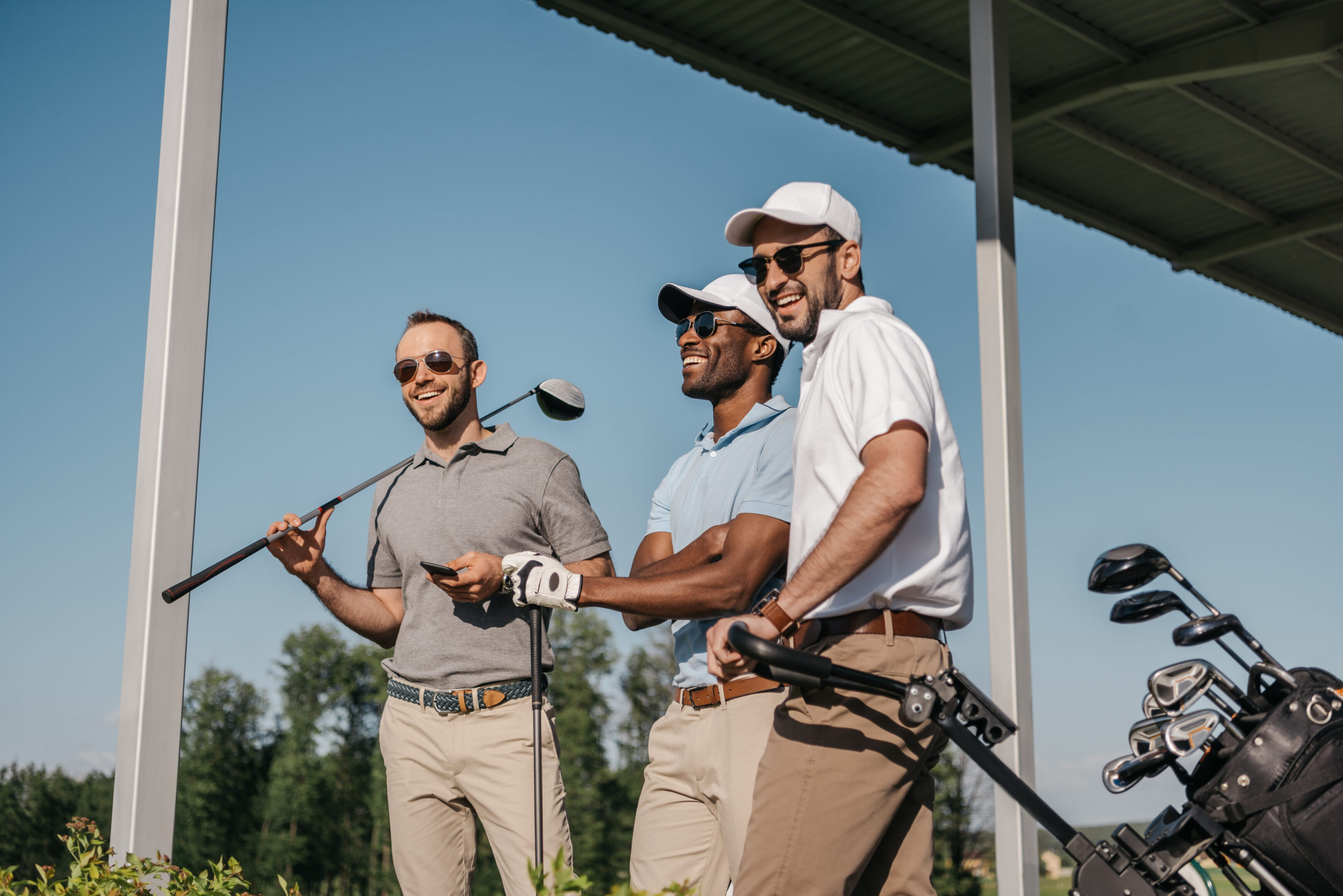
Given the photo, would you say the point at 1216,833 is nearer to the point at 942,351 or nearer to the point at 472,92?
the point at 942,351

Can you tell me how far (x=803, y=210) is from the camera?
248cm

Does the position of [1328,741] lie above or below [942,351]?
below

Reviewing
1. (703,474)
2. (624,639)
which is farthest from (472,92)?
(703,474)

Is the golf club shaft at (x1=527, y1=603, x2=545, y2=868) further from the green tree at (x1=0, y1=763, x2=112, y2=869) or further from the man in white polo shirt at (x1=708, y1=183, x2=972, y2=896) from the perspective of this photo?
the green tree at (x1=0, y1=763, x2=112, y2=869)

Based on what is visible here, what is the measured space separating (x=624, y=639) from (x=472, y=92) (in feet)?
66.6

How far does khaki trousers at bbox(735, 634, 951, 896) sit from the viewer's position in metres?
1.96

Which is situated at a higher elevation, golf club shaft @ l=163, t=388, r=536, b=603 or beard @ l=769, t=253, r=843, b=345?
beard @ l=769, t=253, r=843, b=345

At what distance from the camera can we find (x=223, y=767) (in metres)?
46.3

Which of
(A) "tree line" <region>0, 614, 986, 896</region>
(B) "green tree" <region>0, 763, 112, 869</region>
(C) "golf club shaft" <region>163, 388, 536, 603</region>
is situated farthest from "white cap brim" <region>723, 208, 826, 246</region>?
(B) "green tree" <region>0, 763, 112, 869</region>

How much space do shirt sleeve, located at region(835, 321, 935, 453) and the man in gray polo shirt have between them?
1077 millimetres

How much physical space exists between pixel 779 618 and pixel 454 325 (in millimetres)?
1741

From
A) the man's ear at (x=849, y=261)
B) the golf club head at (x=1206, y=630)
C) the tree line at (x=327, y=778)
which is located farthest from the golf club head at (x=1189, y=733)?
the tree line at (x=327, y=778)

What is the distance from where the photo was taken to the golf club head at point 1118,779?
6.03 ft

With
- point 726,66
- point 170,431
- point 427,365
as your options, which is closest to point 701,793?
point 427,365
